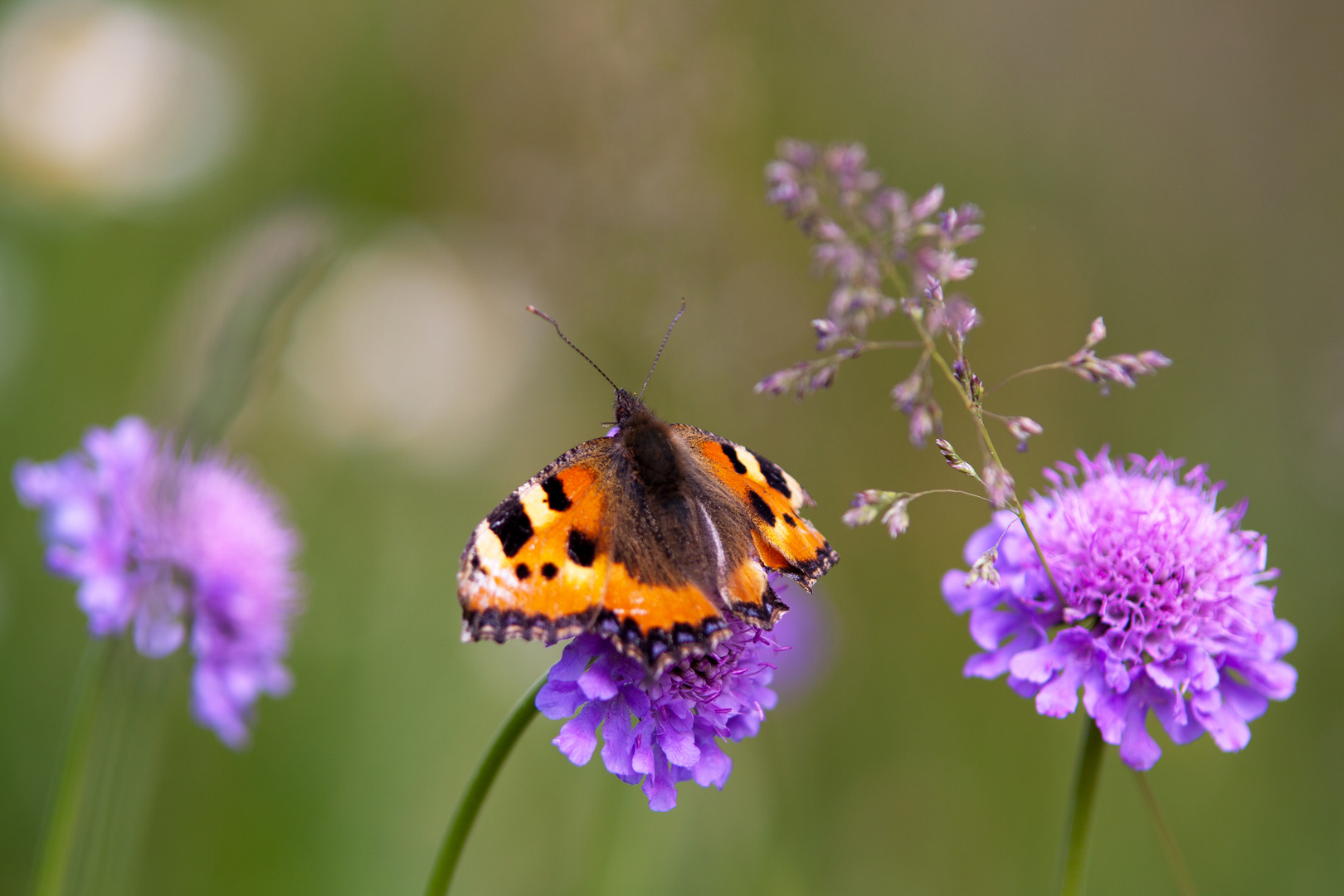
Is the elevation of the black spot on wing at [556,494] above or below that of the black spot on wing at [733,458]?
below

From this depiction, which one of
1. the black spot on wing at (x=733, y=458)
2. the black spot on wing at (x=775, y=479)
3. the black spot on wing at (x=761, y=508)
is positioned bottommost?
the black spot on wing at (x=761, y=508)

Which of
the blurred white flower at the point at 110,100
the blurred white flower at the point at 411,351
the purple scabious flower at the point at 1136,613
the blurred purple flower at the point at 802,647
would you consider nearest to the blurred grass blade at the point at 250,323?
the purple scabious flower at the point at 1136,613

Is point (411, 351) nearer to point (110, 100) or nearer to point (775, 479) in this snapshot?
point (110, 100)

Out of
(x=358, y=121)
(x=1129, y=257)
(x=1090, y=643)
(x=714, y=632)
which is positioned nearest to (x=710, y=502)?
(x=714, y=632)

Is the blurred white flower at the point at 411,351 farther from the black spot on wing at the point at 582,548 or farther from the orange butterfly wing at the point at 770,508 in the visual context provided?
the black spot on wing at the point at 582,548

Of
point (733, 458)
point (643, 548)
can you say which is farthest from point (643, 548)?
point (733, 458)

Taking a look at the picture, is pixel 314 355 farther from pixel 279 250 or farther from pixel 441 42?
pixel 279 250
